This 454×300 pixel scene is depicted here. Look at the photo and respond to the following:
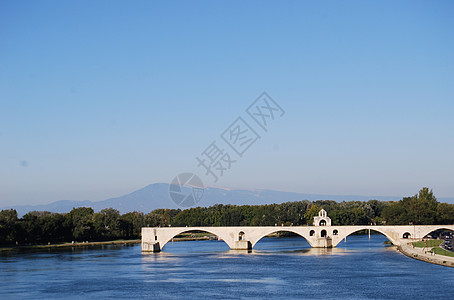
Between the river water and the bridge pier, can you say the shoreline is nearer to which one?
the river water

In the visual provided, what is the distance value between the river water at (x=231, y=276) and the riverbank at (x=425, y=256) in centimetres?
80

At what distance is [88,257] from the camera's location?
232 ft

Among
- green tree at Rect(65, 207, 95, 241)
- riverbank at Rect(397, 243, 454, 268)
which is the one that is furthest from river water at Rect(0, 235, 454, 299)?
green tree at Rect(65, 207, 95, 241)

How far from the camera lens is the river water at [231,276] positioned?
42031mm

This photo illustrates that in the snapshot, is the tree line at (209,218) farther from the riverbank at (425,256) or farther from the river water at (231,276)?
the riverbank at (425,256)

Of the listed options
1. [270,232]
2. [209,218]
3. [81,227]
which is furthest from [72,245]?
[209,218]

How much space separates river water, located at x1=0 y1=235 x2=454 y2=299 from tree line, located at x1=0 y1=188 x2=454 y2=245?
17934 millimetres

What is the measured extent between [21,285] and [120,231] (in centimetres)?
5813

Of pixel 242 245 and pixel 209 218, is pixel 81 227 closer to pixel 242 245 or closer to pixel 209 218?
pixel 242 245

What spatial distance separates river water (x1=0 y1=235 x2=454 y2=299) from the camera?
42031 mm

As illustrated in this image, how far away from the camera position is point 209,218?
12781 cm

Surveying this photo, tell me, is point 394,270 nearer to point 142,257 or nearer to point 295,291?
point 295,291

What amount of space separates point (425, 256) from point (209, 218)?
74.0 metres

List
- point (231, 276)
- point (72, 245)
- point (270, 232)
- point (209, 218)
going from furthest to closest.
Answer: point (209, 218) < point (72, 245) < point (270, 232) < point (231, 276)
